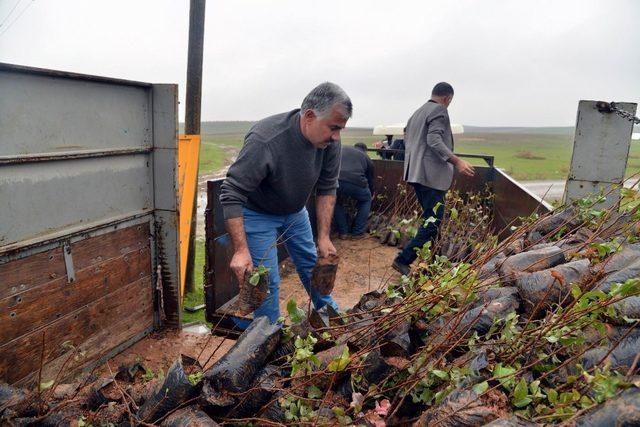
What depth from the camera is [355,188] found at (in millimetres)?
7055

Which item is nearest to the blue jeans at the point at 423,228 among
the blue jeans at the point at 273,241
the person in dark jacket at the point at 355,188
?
the person in dark jacket at the point at 355,188

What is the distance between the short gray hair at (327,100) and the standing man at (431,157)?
2435mm

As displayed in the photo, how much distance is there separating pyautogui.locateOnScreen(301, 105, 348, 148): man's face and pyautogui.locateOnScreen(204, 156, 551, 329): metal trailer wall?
3.65ft

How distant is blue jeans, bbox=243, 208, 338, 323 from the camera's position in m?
3.19

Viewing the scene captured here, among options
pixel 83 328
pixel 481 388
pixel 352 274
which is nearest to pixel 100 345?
pixel 83 328

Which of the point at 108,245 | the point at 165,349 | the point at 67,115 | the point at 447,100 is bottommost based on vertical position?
the point at 165,349

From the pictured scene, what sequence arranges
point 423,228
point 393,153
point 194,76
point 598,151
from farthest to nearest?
point 393,153 → point 423,228 → point 194,76 → point 598,151

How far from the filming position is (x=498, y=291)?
8.32 feet

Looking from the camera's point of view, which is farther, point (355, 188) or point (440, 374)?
point (355, 188)

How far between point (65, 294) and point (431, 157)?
382 cm

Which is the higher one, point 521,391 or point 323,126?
point 323,126

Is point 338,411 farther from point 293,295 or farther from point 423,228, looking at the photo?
point 423,228

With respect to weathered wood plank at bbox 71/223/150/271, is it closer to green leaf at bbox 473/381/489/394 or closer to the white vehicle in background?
green leaf at bbox 473/381/489/394

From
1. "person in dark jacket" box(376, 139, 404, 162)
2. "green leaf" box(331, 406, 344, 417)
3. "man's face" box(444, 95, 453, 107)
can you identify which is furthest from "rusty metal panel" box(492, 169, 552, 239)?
"green leaf" box(331, 406, 344, 417)
